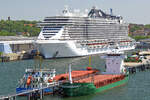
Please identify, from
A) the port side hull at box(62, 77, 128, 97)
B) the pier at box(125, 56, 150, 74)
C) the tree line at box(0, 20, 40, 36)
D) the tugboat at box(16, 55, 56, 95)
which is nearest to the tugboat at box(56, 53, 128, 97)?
the port side hull at box(62, 77, 128, 97)

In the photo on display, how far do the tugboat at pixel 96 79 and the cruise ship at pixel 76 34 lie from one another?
31.9 meters

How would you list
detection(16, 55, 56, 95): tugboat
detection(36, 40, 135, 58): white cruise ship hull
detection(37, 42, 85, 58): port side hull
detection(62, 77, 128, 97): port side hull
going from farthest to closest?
detection(37, 42, 85, 58): port side hull < detection(36, 40, 135, 58): white cruise ship hull < detection(16, 55, 56, 95): tugboat < detection(62, 77, 128, 97): port side hull

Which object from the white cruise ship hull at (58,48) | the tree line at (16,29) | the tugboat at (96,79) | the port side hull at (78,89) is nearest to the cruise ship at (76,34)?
the white cruise ship hull at (58,48)

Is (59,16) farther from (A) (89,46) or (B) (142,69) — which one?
(B) (142,69)

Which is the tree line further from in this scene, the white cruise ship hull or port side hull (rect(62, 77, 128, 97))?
port side hull (rect(62, 77, 128, 97))

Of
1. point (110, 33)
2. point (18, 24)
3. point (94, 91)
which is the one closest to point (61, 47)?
point (110, 33)

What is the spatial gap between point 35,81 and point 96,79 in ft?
28.4

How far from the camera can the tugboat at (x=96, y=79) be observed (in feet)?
131

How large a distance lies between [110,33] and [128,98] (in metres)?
71.2

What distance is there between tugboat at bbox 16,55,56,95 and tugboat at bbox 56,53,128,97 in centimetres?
170

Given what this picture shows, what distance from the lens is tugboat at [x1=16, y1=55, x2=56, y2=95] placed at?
40.0 meters

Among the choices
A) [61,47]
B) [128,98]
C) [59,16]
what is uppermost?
[59,16]

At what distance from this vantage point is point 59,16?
9106cm

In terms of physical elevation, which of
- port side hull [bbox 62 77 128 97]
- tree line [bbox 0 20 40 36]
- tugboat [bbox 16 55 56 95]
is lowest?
port side hull [bbox 62 77 128 97]
